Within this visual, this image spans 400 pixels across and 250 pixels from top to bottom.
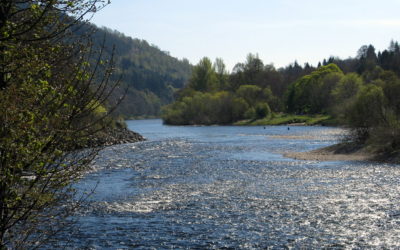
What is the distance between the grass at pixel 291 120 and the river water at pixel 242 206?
277ft

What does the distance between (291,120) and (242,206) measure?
114712mm

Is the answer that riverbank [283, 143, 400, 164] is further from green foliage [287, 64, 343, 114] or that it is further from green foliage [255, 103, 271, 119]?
green foliage [255, 103, 271, 119]

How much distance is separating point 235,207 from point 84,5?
64.0 ft

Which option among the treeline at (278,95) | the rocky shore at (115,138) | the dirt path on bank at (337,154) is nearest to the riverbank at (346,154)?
the dirt path on bank at (337,154)

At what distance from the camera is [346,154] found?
176 feet

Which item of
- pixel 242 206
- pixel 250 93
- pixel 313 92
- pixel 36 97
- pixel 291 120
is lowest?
pixel 242 206

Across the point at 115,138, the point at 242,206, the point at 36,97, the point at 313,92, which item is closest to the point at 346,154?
the point at 242,206

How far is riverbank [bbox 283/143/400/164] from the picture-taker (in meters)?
47.2

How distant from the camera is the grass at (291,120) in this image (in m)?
130

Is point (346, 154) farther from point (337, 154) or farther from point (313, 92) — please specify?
point (313, 92)

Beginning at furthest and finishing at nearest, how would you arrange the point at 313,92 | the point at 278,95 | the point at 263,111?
1. the point at 278,95
2. the point at 263,111
3. the point at 313,92

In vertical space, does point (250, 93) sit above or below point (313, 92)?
above

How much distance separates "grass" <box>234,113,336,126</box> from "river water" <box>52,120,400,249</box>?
8449cm

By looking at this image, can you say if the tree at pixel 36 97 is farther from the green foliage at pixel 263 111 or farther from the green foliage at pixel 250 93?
the green foliage at pixel 250 93
